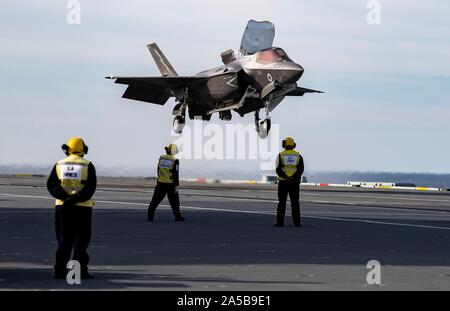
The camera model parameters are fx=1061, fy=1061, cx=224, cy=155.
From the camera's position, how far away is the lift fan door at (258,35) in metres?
59.8

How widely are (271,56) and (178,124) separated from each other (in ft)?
36.7

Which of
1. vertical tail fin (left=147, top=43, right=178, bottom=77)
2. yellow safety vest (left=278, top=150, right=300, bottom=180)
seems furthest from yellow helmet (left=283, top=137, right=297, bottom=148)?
vertical tail fin (left=147, top=43, right=178, bottom=77)

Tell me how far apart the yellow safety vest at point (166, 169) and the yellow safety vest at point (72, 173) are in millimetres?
14019

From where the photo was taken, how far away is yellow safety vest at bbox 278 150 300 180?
29422 mm

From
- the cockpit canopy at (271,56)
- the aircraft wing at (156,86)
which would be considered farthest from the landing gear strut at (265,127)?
the aircraft wing at (156,86)

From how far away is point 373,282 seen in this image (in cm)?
1655

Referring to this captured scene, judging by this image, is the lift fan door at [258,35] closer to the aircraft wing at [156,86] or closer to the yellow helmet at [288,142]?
the aircraft wing at [156,86]

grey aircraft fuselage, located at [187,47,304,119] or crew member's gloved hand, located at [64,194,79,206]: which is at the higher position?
grey aircraft fuselage, located at [187,47,304,119]

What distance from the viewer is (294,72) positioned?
180 ft

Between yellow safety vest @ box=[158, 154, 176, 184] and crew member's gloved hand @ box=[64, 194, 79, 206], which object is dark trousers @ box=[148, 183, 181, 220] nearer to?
yellow safety vest @ box=[158, 154, 176, 184]

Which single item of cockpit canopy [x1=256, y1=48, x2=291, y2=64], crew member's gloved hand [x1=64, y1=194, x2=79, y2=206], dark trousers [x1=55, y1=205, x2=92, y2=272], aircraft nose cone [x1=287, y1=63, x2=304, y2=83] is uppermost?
cockpit canopy [x1=256, y1=48, x2=291, y2=64]

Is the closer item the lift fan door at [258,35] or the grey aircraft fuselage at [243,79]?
the grey aircraft fuselage at [243,79]

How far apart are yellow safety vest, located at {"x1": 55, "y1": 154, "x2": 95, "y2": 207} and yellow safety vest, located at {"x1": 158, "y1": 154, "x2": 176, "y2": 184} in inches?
552

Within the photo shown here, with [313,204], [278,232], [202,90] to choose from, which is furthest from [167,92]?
[278,232]
